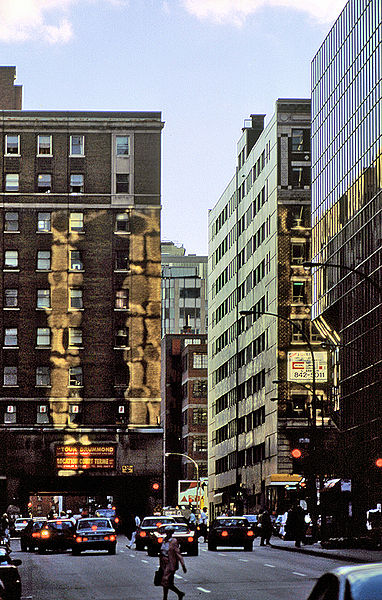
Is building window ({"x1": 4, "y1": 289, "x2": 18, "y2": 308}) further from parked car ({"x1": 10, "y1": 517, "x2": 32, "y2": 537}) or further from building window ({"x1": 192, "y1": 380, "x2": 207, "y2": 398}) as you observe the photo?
building window ({"x1": 192, "y1": 380, "x2": 207, "y2": 398})

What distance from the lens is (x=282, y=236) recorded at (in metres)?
112

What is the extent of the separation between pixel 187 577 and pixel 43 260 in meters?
69.0

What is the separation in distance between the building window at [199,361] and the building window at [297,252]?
2466 inches

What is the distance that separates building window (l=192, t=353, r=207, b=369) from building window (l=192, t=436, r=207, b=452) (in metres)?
9.47

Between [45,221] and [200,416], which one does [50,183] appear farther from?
[200,416]

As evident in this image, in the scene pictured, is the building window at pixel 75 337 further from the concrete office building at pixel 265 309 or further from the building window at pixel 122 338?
the concrete office building at pixel 265 309

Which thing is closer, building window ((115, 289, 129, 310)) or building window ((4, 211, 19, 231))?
building window ((115, 289, 129, 310))

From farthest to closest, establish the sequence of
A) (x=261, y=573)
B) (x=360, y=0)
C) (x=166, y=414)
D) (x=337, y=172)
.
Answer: (x=166, y=414) → (x=337, y=172) → (x=360, y=0) → (x=261, y=573)

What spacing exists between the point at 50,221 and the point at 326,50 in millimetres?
26554

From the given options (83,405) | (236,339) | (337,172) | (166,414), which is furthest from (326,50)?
(166,414)

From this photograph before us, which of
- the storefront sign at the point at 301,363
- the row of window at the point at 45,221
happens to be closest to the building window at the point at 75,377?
the row of window at the point at 45,221

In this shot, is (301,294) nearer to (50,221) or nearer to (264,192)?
(264,192)

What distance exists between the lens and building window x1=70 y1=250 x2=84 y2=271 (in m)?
104

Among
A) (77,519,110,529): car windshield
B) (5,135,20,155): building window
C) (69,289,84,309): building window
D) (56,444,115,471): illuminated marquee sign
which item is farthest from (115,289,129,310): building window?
(77,519,110,529): car windshield
